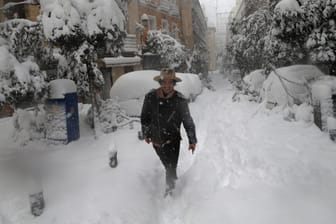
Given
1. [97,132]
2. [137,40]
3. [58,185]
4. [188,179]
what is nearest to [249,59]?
[137,40]

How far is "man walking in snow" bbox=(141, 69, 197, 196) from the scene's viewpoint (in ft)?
12.4

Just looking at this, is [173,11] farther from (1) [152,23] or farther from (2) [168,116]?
(2) [168,116]

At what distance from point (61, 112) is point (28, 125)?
2.98 ft

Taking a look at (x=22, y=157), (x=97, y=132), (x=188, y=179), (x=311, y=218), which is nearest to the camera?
(x=311, y=218)

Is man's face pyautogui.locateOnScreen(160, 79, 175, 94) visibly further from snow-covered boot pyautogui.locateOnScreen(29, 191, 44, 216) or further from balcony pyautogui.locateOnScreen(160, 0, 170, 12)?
balcony pyautogui.locateOnScreen(160, 0, 170, 12)

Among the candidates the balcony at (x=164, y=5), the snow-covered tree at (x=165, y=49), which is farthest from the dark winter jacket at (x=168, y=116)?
the balcony at (x=164, y=5)

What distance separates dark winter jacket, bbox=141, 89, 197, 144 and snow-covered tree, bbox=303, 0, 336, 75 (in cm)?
440

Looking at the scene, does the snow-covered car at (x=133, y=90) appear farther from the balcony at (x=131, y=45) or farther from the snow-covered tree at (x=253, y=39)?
the balcony at (x=131, y=45)

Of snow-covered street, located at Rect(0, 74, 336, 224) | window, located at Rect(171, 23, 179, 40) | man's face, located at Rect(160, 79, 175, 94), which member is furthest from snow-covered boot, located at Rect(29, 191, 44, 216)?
window, located at Rect(171, 23, 179, 40)

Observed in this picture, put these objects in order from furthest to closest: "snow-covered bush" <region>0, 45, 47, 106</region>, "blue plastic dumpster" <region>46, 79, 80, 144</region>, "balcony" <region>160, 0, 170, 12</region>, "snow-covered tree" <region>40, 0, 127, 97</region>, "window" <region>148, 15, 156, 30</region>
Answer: "balcony" <region>160, 0, 170, 12</region> < "window" <region>148, 15, 156, 30</region> < "blue plastic dumpster" <region>46, 79, 80, 144</region> < "snow-covered tree" <region>40, 0, 127, 97</region> < "snow-covered bush" <region>0, 45, 47, 106</region>

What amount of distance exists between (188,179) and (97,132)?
3.51 meters

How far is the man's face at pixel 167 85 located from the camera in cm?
375

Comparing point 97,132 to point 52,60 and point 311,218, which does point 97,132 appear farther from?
point 311,218

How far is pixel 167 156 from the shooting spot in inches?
158
